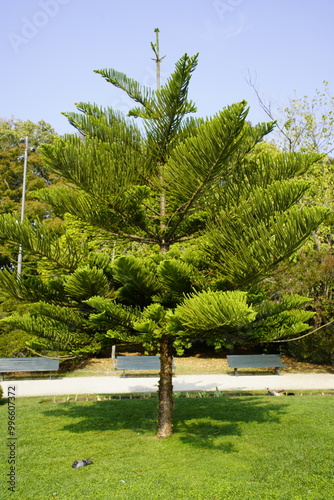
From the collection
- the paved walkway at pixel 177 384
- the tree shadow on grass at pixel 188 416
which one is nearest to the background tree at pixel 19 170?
the paved walkway at pixel 177 384

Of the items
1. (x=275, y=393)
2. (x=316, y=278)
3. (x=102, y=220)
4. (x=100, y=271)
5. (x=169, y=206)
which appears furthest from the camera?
(x=316, y=278)

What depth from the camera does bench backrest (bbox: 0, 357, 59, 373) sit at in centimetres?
950

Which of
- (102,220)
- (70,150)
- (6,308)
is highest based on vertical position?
(70,150)

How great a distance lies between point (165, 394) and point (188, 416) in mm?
1270

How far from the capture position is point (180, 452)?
13.8 feet

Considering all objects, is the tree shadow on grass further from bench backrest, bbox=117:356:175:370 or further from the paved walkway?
bench backrest, bbox=117:356:175:370

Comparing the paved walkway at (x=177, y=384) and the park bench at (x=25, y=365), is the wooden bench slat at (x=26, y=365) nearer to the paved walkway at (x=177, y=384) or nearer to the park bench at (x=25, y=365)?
the park bench at (x=25, y=365)

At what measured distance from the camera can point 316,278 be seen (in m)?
11.8

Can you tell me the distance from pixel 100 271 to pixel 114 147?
4.08 ft

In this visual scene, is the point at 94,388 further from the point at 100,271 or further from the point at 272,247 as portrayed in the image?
the point at 272,247

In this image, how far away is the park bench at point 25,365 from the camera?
950 centimetres

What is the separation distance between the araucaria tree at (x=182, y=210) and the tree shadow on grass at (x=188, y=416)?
0.57 meters

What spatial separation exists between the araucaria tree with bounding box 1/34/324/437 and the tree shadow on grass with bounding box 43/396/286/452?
574mm

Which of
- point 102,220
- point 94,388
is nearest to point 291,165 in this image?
point 102,220
